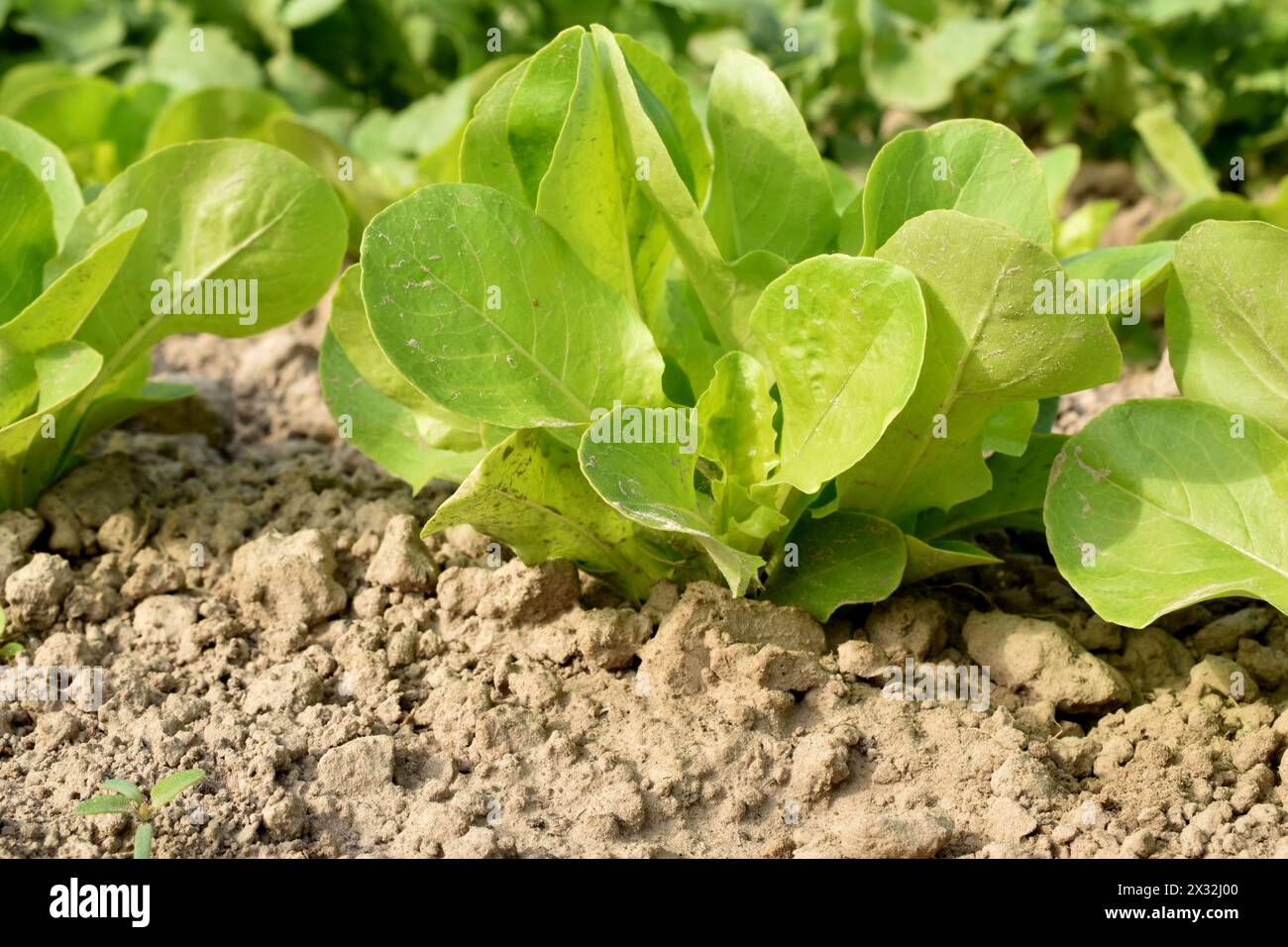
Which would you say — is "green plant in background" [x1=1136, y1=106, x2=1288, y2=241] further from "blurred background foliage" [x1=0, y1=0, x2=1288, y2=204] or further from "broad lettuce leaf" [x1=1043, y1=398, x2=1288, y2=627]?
"broad lettuce leaf" [x1=1043, y1=398, x2=1288, y2=627]

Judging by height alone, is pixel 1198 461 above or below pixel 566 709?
above

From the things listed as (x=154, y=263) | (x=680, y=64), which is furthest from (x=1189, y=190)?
(x=154, y=263)

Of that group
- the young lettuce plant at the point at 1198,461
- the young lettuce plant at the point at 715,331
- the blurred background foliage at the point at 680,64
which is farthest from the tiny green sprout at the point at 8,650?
the young lettuce plant at the point at 1198,461

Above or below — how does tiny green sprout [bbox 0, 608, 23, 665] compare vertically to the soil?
below

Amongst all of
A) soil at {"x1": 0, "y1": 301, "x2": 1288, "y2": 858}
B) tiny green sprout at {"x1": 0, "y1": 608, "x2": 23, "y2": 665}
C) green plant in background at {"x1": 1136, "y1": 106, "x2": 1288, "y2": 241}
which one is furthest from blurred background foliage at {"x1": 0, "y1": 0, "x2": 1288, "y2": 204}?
tiny green sprout at {"x1": 0, "y1": 608, "x2": 23, "y2": 665}

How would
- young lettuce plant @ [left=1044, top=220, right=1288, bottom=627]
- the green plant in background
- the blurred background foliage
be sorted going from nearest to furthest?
young lettuce plant @ [left=1044, top=220, right=1288, bottom=627] < the green plant in background < the blurred background foliage

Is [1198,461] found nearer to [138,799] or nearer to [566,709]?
[566,709]

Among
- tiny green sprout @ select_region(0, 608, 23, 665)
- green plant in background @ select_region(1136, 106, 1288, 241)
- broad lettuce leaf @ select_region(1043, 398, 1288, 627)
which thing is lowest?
tiny green sprout @ select_region(0, 608, 23, 665)
